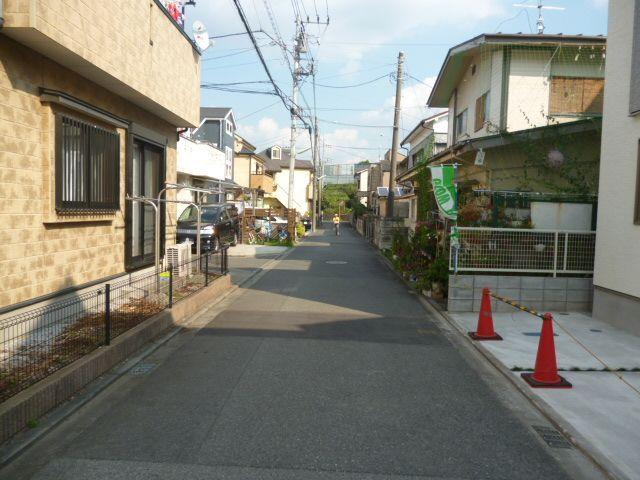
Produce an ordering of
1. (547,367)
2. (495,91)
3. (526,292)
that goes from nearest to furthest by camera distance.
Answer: (547,367)
(526,292)
(495,91)

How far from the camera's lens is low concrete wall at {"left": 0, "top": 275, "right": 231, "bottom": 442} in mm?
4270

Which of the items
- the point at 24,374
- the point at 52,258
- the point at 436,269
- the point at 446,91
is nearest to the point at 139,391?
the point at 24,374

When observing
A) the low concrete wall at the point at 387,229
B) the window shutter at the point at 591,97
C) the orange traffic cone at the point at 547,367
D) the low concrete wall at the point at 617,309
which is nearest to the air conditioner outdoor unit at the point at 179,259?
the orange traffic cone at the point at 547,367

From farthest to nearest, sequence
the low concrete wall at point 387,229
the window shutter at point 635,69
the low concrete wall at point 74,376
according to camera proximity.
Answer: the low concrete wall at point 387,229, the window shutter at point 635,69, the low concrete wall at point 74,376

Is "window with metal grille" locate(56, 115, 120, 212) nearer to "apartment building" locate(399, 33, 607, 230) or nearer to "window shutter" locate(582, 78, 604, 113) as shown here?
"apartment building" locate(399, 33, 607, 230)

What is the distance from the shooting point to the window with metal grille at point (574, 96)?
1502 centimetres

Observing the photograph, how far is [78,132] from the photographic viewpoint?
27.1ft

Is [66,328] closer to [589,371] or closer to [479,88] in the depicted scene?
[589,371]

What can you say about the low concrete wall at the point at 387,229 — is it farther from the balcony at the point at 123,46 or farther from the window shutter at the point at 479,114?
the balcony at the point at 123,46

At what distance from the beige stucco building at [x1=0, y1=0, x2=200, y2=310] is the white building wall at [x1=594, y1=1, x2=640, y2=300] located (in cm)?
786

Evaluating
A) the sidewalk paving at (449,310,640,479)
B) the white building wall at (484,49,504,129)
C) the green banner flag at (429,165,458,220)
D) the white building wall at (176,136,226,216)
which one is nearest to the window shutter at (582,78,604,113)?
the white building wall at (484,49,504,129)

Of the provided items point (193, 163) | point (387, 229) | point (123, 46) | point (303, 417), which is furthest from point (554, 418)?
point (387, 229)

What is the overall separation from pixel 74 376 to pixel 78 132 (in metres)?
4.37

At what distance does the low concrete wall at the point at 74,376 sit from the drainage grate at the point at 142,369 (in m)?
0.21
